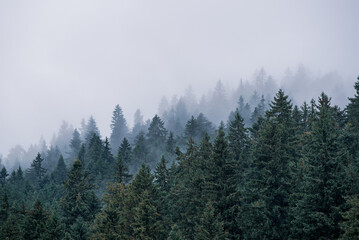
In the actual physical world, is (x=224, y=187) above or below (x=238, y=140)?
below

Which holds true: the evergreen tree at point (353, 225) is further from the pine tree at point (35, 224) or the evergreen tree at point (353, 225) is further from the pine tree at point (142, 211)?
the pine tree at point (35, 224)

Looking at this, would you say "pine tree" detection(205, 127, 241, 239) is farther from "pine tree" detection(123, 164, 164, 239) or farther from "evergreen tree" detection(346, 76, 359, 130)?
"evergreen tree" detection(346, 76, 359, 130)

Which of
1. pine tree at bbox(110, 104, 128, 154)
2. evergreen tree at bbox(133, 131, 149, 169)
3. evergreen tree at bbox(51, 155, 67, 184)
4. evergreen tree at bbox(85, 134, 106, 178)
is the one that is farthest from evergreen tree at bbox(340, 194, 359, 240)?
pine tree at bbox(110, 104, 128, 154)

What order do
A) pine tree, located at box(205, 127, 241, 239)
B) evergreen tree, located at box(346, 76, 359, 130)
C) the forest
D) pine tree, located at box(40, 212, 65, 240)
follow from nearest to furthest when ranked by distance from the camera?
the forest → pine tree, located at box(205, 127, 241, 239) → pine tree, located at box(40, 212, 65, 240) → evergreen tree, located at box(346, 76, 359, 130)

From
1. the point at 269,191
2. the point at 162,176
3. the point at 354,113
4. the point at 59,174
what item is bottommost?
the point at 269,191

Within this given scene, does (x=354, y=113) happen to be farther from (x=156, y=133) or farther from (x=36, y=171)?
(x=36, y=171)

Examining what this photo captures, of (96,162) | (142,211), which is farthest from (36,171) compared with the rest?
(142,211)

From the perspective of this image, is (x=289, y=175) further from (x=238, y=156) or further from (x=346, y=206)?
(x=238, y=156)

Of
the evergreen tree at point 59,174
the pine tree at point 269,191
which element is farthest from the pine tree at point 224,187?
the evergreen tree at point 59,174

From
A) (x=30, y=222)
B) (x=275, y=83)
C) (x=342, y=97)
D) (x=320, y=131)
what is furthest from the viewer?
(x=275, y=83)

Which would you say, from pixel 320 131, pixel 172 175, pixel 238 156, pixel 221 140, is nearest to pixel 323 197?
pixel 320 131

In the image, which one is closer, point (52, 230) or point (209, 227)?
point (209, 227)

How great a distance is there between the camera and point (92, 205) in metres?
34.4

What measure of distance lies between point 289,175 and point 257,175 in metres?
2.87
